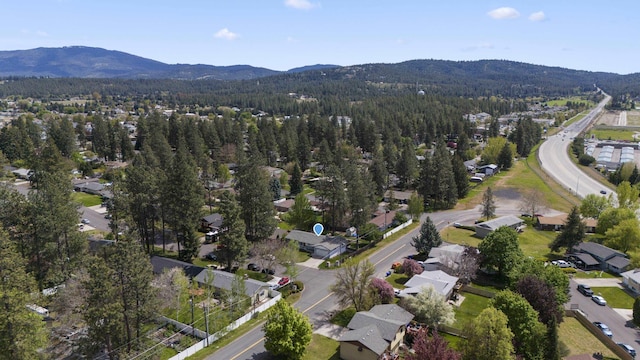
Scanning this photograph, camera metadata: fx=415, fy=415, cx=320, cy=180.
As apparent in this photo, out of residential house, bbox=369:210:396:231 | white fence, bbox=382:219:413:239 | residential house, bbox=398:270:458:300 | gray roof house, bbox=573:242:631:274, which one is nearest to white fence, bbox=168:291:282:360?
residential house, bbox=398:270:458:300

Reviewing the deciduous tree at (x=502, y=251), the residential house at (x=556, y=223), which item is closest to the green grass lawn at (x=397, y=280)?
the deciduous tree at (x=502, y=251)

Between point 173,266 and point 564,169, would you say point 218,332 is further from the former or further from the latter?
point 564,169

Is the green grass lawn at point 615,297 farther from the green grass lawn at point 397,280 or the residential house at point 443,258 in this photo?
the green grass lawn at point 397,280

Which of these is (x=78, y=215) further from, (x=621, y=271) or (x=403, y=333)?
(x=621, y=271)

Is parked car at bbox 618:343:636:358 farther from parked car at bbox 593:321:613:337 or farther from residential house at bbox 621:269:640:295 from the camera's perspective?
residential house at bbox 621:269:640:295

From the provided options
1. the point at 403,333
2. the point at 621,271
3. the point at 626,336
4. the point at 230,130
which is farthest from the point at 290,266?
the point at 230,130
